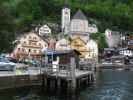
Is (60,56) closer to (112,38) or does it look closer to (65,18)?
(112,38)

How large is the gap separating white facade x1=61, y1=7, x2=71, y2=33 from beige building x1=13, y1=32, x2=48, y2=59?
4386cm

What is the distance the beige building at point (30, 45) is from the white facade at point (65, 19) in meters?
43.9

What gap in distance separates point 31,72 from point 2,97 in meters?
10.7

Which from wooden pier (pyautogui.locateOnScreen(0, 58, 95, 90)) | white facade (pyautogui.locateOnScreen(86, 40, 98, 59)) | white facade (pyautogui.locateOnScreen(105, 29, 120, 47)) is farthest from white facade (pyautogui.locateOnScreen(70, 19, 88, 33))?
wooden pier (pyautogui.locateOnScreen(0, 58, 95, 90))

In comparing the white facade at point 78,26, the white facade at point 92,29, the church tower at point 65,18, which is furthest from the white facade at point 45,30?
the white facade at point 92,29

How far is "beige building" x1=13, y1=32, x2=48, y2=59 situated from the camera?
128 m

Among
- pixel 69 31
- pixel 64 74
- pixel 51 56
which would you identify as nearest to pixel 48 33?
pixel 69 31

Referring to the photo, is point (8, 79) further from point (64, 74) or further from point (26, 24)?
point (26, 24)

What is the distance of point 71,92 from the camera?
47625mm

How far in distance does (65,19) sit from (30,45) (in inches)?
2215

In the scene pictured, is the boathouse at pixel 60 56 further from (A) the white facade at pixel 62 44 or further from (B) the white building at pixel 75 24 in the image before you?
(B) the white building at pixel 75 24

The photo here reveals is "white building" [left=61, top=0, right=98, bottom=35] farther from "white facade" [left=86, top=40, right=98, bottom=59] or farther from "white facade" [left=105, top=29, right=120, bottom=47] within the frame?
"white facade" [left=86, top=40, right=98, bottom=59]

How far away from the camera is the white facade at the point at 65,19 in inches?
6973

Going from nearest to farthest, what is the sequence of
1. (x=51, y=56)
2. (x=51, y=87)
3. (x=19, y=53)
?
(x=51, y=87)
(x=51, y=56)
(x=19, y=53)
